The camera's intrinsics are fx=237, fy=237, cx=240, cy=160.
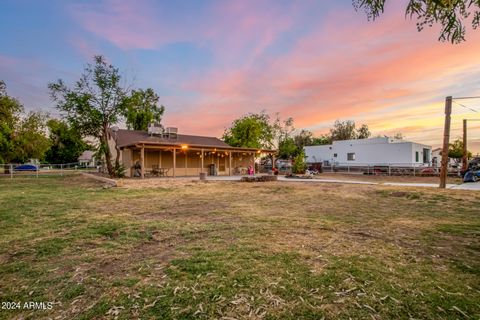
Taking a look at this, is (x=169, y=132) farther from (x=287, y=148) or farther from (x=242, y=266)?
(x=287, y=148)

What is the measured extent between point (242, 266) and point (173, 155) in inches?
705

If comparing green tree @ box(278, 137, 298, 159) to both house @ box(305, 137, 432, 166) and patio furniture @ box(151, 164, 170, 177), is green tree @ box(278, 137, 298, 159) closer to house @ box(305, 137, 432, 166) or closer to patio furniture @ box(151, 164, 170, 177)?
house @ box(305, 137, 432, 166)

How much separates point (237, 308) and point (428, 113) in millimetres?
27376

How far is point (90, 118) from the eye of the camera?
20594 millimetres

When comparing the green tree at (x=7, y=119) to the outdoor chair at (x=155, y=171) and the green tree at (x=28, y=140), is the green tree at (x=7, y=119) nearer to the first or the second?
the green tree at (x=28, y=140)

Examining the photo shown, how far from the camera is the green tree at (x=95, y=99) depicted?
66.4 ft

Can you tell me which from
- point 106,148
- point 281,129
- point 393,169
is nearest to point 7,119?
point 106,148

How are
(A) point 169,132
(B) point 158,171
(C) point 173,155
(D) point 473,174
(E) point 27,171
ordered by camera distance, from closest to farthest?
1. (D) point 473,174
2. (B) point 158,171
3. (C) point 173,155
4. (A) point 169,132
5. (E) point 27,171

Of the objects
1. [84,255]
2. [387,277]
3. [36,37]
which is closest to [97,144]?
[36,37]

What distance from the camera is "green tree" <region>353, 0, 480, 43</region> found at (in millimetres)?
3975

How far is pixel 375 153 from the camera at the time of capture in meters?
28.6

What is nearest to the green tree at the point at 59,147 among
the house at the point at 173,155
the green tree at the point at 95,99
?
the house at the point at 173,155

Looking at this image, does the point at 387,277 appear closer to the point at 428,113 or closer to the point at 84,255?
the point at 84,255

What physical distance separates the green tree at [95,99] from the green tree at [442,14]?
20249mm
